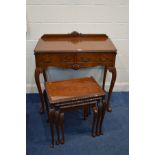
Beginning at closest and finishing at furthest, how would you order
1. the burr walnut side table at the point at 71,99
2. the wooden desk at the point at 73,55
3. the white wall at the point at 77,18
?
the burr walnut side table at the point at 71,99 → the wooden desk at the point at 73,55 → the white wall at the point at 77,18

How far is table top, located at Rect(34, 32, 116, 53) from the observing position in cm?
223

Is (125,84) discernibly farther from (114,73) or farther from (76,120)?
(76,120)

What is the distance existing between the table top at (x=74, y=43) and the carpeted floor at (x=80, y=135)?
0.72m

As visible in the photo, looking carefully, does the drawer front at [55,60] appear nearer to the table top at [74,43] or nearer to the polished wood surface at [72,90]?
the table top at [74,43]

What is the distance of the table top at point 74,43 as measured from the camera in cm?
223

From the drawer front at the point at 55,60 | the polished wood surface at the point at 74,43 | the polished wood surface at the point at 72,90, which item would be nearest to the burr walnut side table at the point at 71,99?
the polished wood surface at the point at 72,90

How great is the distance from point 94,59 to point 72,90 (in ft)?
1.25

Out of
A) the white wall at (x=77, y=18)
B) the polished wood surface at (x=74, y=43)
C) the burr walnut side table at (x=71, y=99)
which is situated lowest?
the burr walnut side table at (x=71, y=99)

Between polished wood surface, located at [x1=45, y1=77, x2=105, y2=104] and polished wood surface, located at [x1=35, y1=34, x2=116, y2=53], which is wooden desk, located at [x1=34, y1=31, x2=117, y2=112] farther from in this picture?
polished wood surface, located at [x1=45, y1=77, x2=105, y2=104]

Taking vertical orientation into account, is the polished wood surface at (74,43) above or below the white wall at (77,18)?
below

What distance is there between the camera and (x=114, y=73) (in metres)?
2.37

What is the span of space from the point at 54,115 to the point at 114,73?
29.5 inches

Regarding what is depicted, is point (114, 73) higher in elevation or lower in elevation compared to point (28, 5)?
lower
